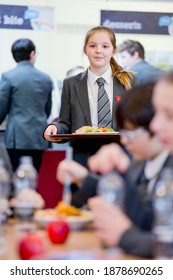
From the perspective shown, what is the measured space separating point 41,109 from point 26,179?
1074mm

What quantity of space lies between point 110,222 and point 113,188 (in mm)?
94

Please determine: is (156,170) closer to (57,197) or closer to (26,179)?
(26,179)

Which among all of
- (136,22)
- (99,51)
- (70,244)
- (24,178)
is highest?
(136,22)

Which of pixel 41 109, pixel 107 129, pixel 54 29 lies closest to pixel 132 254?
pixel 107 129

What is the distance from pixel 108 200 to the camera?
125cm

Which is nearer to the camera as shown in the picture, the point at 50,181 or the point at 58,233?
the point at 58,233

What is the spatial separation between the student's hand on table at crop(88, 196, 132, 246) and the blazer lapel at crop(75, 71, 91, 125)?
1211mm

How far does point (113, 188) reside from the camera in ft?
4.15

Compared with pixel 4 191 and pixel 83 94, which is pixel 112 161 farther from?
pixel 83 94

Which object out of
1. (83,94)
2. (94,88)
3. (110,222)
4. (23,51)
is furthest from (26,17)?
(110,222)

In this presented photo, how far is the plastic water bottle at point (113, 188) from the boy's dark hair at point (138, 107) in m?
0.15

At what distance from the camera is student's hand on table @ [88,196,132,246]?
118 cm

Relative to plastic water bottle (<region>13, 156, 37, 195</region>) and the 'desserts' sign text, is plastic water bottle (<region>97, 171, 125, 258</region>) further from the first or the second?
the 'desserts' sign text

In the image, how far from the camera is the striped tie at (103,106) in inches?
86.9
